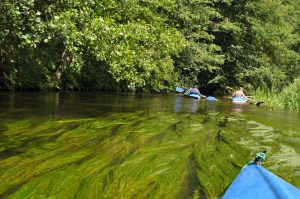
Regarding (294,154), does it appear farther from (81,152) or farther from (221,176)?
(81,152)

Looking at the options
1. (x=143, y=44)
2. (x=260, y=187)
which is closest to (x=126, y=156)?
(x=260, y=187)

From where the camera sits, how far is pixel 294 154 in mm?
6629

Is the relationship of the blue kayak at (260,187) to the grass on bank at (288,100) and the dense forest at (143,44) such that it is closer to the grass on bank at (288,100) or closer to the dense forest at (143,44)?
the dense forest at (143,44)

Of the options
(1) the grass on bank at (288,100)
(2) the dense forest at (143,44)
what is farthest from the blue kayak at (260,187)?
(1) the grass on bank at (288,100)

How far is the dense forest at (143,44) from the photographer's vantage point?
833 cm

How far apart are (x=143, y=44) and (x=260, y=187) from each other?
34.3 feet

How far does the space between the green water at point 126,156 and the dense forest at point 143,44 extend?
66.7 inches

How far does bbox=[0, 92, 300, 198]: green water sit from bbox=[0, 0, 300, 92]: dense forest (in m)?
1.70

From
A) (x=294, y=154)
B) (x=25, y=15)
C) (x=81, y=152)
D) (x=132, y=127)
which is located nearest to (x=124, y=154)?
(x=81, y=152)

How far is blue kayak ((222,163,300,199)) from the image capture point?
3.44m

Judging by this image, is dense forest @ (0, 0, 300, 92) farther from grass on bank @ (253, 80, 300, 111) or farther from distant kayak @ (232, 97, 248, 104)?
grass on bank @ (253, 80, 300, 111)

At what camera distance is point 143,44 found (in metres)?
13.6

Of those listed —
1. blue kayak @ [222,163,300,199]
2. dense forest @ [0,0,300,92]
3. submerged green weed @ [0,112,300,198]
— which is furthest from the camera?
dense forest @ [0,0,300,92]

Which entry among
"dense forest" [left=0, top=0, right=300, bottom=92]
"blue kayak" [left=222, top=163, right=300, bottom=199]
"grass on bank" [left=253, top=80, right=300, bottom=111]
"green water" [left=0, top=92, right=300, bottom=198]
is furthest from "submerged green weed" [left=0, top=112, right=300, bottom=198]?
"grass on bank" [left=253, top=80, right=300, bottom=111]
